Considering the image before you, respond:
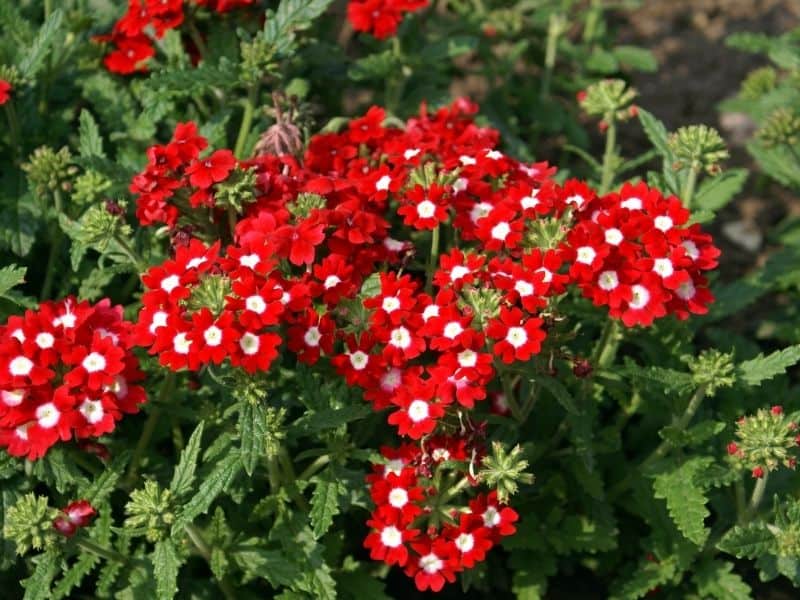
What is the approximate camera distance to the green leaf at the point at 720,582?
12.7 ft

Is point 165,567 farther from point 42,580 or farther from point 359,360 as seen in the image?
point 359,360

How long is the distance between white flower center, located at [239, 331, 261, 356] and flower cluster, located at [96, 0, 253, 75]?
1774 mm

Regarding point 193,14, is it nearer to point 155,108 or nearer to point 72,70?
point 155,108

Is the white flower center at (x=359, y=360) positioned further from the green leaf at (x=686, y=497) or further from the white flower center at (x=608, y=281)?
the green leaf at (x=686, y=497)

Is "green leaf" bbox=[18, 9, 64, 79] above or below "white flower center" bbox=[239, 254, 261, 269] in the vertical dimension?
above

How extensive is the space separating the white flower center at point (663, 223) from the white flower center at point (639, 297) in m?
0.24

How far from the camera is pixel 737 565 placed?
438cm

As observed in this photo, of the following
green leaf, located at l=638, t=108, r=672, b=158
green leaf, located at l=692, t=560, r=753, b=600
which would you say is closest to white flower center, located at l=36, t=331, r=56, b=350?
green leaf, located at l=638, t=108, r=672, b=158

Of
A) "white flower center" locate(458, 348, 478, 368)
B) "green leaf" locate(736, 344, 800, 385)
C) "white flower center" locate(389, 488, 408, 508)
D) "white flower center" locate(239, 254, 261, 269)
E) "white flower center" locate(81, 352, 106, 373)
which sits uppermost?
"white flower center" locate(239, 254, 261, 269)

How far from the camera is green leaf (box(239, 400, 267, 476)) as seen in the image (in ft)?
10.2

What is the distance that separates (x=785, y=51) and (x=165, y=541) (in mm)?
3777

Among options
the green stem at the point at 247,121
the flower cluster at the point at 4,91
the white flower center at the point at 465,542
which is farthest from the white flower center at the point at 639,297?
the flower cluster at the point at 4,91

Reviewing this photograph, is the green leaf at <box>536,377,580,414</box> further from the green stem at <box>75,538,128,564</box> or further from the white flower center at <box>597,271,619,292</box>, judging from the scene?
the green stem at <box>75,538,128,564</box>

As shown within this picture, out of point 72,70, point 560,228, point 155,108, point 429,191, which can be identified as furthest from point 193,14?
point 560,228
